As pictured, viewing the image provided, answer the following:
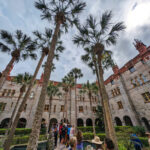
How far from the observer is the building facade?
45.4 feet

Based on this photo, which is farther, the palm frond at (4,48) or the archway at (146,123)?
the archway at (146,123)

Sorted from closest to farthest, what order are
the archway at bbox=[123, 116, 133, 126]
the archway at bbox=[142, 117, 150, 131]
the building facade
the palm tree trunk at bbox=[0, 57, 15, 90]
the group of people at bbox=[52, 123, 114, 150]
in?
the group of people at bbox=[52, 123, 114, 150], the palm tree trunk at bbox=[0, 57, 15, 90], the archway at bbox=[142, 117, 150, 131], the building facade, the archway at bbox=[123, 116, 133, 126]

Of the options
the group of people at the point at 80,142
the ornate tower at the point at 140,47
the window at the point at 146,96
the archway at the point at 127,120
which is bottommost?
the group of people at the point at 80,142

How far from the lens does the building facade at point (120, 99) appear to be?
13830 millimetres

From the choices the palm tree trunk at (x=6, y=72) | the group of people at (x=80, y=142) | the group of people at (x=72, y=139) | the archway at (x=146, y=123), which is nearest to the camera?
the group of people at (x=80, y=142)

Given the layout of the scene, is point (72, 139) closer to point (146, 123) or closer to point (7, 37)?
point (7, 37)

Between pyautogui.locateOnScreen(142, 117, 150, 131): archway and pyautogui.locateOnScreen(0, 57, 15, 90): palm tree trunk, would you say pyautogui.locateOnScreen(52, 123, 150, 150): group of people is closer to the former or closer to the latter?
pyautogui.locateOnScreen(0, 57, 15, 90): palm tree trunk

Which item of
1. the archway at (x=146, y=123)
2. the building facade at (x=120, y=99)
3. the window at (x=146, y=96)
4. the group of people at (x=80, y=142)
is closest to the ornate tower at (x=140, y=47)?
the building facade at (x=120, y=99)

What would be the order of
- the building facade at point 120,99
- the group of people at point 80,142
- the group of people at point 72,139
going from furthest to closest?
the building facade at point 120,99 → the group of people at point 72,139 → the group of people at point 80,142

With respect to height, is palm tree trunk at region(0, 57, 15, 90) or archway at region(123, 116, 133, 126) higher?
palm tree trunk at region(0, 57, 15, 90)

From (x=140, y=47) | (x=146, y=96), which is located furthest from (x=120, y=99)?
(x=140, y=47)

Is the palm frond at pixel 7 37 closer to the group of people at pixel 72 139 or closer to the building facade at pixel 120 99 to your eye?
the group of people at pixel 72 139

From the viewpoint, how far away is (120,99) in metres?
17.8

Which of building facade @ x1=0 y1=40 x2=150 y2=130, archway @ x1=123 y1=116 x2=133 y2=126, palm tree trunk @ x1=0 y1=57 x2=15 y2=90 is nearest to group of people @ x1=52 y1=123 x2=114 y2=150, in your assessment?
palm tree trunk @ x1=0 y1=57 x2=15 y2=90
